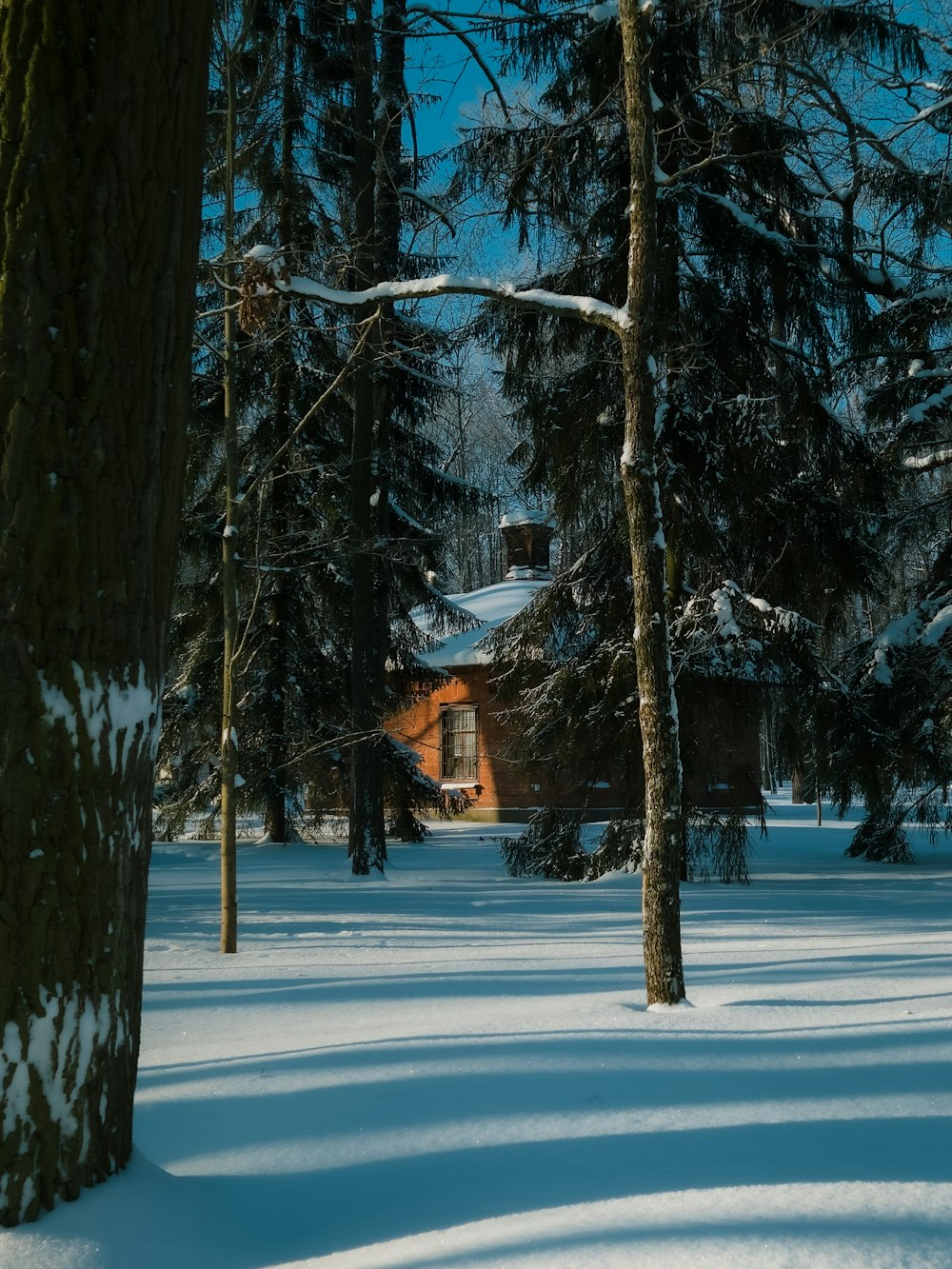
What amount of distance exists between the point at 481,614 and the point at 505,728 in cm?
307

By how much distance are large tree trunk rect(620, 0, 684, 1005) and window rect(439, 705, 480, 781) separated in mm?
18914

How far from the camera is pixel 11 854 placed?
2.90m

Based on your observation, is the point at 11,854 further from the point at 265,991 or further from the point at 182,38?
the point at 265,991

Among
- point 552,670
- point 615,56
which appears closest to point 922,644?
point 552,670

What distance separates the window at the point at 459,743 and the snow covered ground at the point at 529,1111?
1665 cm

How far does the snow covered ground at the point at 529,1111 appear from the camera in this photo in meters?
2.82

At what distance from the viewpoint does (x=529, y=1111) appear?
12.6ft

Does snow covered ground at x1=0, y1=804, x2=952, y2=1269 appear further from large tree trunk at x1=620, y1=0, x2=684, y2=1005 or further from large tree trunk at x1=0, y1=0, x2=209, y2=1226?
large tree trunk at x1=620, y1=0, x2=684, y2=1005

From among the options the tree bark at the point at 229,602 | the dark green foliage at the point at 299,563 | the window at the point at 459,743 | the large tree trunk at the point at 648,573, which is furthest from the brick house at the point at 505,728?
the large tree trunk at the point at 648,573

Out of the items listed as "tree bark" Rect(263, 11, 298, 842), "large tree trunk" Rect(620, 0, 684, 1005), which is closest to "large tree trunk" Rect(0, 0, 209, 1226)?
"large tree trunk" Rect(620, 0, 684, 1005)

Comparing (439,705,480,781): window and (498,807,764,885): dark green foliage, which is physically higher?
(439,705,480,781): window

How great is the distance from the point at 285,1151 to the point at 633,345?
4.26m

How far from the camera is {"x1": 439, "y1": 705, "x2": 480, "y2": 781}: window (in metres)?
24.8

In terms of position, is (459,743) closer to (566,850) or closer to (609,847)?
(566,850)
